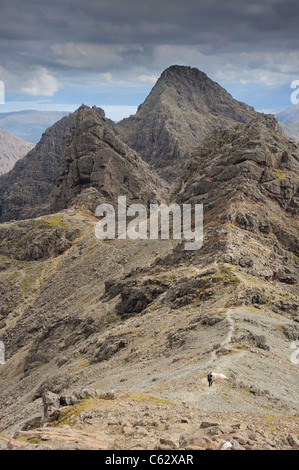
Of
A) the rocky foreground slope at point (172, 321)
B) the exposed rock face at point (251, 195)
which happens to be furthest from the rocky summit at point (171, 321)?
the exposed rock face at point (251, 195)

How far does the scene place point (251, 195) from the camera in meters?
112

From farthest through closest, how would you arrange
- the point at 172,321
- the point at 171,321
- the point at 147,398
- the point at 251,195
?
1. the point at 251,195
2. the point at 171,321
3. the point at 172,321
4. the point at 147,398

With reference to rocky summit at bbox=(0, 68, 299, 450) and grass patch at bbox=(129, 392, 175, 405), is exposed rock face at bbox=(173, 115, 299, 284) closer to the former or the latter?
rocky summit at bbox=(0, 68, 299, 450)

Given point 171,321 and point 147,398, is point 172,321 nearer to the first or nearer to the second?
point 171,321

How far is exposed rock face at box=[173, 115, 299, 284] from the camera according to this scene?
86.8 metres

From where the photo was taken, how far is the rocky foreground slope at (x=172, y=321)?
30.8 m

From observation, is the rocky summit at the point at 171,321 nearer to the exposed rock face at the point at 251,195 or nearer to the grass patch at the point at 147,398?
the grass patch at the point at 147,398

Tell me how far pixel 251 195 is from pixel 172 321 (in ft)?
180

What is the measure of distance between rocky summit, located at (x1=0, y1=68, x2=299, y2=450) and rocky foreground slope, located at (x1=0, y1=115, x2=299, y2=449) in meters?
0.25

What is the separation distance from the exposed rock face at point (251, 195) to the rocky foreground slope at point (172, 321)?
429 millimetres

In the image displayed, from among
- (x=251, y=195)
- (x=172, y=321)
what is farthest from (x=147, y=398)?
(x=251, y=195)

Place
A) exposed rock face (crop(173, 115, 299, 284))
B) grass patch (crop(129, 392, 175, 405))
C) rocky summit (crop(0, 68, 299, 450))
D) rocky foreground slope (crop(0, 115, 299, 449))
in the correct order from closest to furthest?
rocky summit (crop(0, 68, 299, 450)) < rocky foreground slope (crop(0, 115, 299, 449)) < grass patch (crop(129, 392, 175, 405)) < exposed rock face (crop(173, 115, 299, 284))

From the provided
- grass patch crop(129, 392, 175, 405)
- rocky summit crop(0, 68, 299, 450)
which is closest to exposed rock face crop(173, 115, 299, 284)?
rocky summit crop(0, 68, 299, 450)

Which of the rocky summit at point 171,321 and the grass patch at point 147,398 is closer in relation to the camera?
the rocky summit at point 171,321
